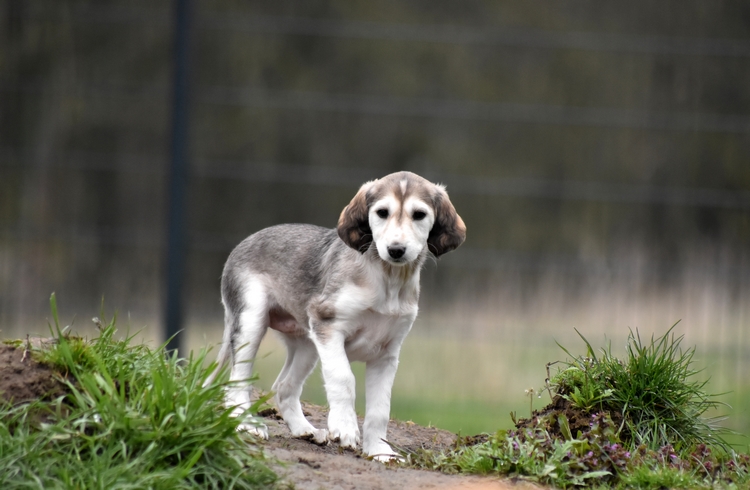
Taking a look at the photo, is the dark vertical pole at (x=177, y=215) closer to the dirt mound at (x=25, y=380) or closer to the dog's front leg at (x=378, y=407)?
the dog's front leg at (x=378, y=407)

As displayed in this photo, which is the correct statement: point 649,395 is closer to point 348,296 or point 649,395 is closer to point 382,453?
point 382,453

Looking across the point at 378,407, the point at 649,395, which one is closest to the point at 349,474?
the point at 378,407

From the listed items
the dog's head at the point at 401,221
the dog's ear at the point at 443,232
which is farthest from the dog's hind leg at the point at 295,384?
the dog's ear at the point at 443,232

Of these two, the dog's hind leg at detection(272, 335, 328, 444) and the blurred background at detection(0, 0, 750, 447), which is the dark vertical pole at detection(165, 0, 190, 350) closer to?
the blurred background at detection(0, 0, 750, 447)

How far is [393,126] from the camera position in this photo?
12.5m

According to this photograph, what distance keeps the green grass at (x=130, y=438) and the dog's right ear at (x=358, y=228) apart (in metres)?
1.48

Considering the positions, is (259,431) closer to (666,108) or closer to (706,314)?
(706,314)

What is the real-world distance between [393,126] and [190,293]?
3478 mm

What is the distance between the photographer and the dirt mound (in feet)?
14.8

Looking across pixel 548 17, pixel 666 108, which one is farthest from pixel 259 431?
pixel 548 17

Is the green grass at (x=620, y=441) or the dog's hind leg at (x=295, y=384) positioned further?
the dog's hind leg at (x=295, y=384)

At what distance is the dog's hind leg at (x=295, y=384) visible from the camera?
6.14m

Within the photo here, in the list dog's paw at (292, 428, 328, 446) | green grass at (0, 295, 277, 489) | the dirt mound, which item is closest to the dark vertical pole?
dog's paw at (292, 428, 328, 446)

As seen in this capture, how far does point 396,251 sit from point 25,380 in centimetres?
205
